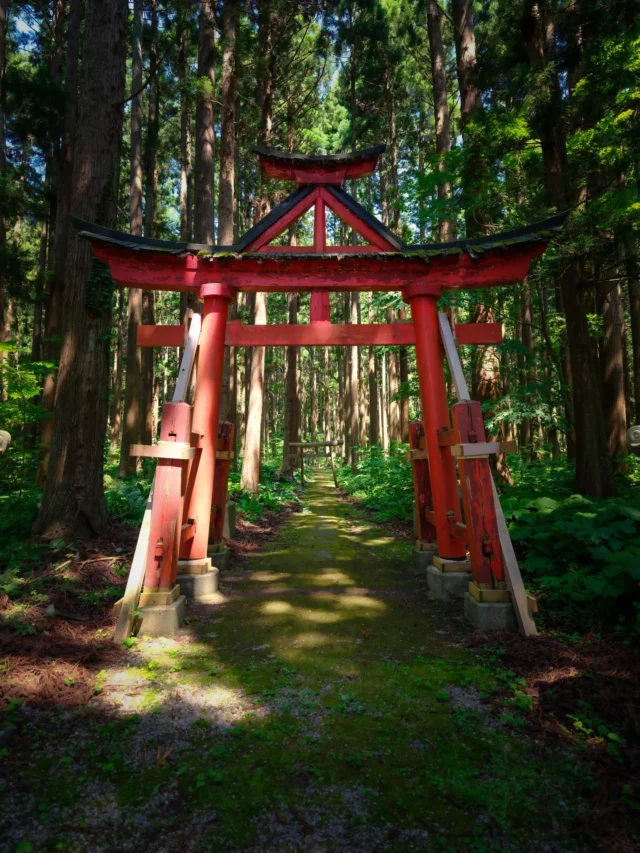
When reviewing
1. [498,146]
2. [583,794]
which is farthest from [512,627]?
[498,146]

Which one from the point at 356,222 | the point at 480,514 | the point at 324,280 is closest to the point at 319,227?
the point at 356,222

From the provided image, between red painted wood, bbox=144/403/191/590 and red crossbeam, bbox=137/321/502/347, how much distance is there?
1642 millimetres

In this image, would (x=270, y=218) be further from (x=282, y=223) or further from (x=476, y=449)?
(x=476, y=449)

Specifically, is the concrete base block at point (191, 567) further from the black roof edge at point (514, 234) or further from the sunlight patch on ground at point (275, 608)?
the black roof edge at point (514, 234)

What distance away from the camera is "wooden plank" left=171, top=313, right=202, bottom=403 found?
4520 mm

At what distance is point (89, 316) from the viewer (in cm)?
555

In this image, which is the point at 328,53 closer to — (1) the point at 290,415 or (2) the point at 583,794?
(1) the point at 290,415

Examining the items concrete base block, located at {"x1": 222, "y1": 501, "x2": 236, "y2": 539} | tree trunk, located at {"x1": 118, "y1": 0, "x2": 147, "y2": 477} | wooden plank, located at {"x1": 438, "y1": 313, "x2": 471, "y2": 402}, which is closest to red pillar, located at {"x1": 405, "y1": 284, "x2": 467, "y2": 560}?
wooden plank, located at {"x1": 438, "y1": 313, "x2": 471, "y2": 402}

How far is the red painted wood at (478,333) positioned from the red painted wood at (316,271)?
55 cm

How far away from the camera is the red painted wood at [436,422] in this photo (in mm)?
5090

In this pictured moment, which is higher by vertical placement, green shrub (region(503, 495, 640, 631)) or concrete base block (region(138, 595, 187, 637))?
green shrub (region(503, 495, 640, 631))

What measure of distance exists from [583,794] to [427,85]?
20.5 m

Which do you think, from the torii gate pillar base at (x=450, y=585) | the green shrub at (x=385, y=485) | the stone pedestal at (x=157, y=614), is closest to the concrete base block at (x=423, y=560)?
the torii gate pillar base at (x=450, y=585)

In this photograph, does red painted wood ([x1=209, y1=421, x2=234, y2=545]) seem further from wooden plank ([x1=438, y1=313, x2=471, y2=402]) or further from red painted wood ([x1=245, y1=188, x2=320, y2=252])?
wooden plank ([x1=438, y1=313, x2=471, y2=402])
